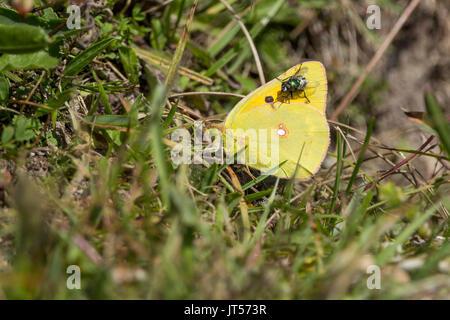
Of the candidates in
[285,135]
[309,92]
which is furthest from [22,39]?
[309,92]

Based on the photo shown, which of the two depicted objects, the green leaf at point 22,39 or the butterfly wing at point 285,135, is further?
the butterfly wing at point 285,135

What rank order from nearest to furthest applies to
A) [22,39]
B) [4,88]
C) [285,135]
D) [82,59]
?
[22,39] < [4,88] < [82,59] < [285,135]

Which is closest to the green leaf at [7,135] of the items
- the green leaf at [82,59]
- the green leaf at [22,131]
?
the green leaf at [22,131]

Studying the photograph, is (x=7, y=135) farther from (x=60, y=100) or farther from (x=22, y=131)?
(x=60, y=100)

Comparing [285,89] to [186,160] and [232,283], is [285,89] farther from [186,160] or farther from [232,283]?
[232,283]

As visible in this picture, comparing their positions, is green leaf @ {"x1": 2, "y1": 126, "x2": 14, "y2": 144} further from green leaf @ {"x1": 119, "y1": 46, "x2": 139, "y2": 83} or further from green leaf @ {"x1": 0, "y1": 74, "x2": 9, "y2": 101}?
green leaf @ {"x1": 119, "y1": 46, "x2": 139, "y2": 83}

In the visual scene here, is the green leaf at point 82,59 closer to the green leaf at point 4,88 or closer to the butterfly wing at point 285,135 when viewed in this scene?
the green leaf at point 4,88

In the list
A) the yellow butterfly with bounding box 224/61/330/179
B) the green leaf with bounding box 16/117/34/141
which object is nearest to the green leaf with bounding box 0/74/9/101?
the green leaf with bounding box 16/117/34/141
